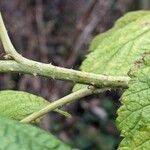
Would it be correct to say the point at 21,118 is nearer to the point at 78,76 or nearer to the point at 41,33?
the point at 78,76

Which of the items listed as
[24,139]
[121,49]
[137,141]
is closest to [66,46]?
[121,49]

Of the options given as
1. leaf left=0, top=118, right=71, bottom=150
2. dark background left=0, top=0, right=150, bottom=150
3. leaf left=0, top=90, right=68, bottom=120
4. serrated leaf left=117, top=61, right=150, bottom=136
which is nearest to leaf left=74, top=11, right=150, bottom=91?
leaf left=0, top=90, right=68, bottom=120

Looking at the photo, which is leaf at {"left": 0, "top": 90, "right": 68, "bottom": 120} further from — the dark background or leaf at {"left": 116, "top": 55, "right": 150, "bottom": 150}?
the dark background

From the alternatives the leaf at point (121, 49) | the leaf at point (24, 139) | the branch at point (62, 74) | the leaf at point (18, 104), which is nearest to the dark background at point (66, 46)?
the leaf at point (121, 49)

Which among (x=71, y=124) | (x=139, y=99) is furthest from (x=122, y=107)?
(x=71, y=124)

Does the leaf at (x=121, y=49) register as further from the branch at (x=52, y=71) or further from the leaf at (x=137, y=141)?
the leaf at (x=137, y=141)

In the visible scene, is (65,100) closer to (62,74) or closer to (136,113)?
(62,74)
